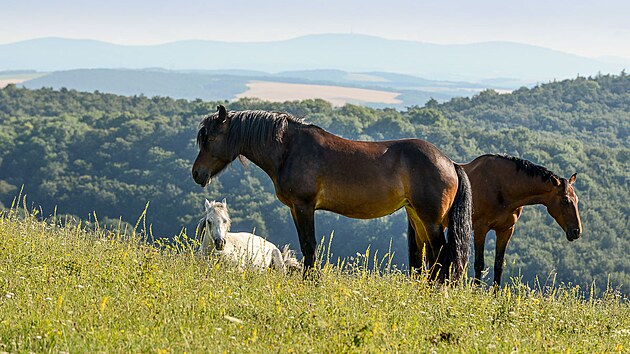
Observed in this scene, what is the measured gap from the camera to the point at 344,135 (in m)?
76.2

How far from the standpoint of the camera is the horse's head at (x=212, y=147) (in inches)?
299

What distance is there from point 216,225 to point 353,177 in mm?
2432

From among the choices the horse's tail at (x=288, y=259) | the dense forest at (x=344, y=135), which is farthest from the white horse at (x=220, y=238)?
the dense forest at (x=344, y=135)

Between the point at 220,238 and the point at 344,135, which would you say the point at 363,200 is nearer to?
the point at 220,238

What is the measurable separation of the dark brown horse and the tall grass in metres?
A: 0.70

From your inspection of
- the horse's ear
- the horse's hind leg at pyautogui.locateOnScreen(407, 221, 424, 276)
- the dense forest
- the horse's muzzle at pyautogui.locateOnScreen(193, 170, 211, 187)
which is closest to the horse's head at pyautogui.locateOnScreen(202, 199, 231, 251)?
the horse's muzzle at pyautogui.locateOnScreen(193, 170, 211, 187)

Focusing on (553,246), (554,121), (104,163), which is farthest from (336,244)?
(554,121)

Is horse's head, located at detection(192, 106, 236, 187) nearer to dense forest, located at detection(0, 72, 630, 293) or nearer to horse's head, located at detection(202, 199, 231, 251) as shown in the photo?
horse's head, located at detection(202, 199, 231, 251)

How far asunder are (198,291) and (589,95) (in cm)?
9657

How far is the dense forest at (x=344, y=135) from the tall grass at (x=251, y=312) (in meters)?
36.2

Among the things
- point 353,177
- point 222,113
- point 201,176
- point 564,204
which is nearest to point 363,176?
point 353,177

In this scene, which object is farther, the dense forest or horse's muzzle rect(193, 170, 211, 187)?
the dense forest

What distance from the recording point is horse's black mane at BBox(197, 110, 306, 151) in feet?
24.2

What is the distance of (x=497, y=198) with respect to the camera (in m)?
9.38
